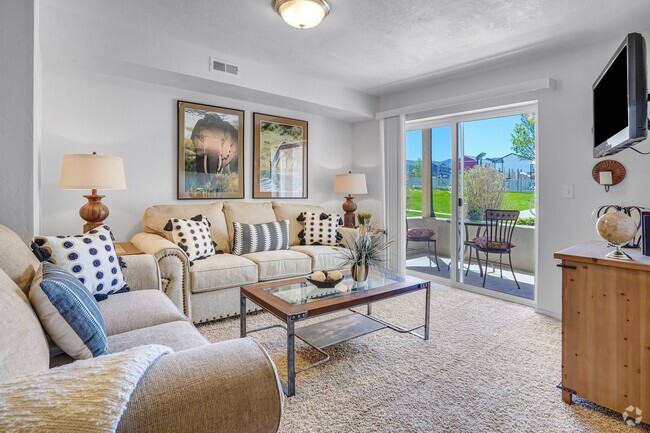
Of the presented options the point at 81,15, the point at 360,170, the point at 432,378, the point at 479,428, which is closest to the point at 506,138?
the point at 360,170

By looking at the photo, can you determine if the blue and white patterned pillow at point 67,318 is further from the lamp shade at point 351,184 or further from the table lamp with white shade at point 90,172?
the lamp shade at point 351,184

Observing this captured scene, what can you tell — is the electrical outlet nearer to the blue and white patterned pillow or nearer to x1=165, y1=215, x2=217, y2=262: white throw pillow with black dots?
x1=165, y1=215, x2=217, y2=262: white throw pillow with black dots

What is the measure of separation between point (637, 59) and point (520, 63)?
6.21 feet

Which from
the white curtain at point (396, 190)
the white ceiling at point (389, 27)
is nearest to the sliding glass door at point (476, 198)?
the white curtain at point (396, 190)

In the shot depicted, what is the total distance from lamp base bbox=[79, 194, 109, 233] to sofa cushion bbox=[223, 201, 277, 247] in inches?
45.4

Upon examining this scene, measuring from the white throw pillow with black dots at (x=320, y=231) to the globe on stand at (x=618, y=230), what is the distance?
2599mm

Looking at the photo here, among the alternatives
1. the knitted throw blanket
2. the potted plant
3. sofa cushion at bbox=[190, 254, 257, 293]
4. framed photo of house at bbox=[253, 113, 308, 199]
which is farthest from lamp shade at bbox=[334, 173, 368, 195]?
the knitted throw blanket

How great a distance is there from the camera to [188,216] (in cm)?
341

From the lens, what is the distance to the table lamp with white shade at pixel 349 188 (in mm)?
4418

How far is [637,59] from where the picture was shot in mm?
1646

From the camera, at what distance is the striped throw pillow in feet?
11.4

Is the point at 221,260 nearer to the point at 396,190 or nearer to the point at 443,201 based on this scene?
the point at 396,190

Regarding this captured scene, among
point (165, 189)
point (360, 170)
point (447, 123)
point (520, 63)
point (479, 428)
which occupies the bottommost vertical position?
point (479, 428)

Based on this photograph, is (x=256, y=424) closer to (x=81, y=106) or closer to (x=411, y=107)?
(x=81, y=106)
